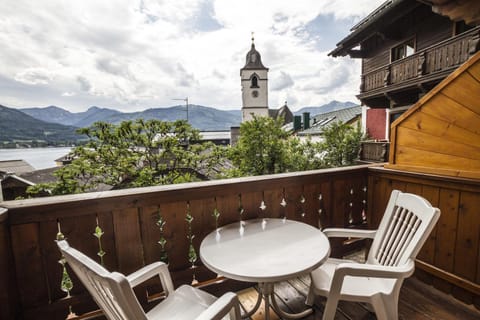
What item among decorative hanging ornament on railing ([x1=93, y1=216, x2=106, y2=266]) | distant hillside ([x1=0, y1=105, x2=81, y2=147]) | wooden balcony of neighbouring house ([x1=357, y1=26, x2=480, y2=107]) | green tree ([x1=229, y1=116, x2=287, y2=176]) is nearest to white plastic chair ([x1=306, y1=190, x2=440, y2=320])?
decorative hanging ornament on railing ([x1=93, y1=216, x2=106, y2=266])

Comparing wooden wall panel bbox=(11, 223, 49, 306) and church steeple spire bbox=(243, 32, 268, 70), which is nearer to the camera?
wooden wall panel bbox=(11, 223, 49, 306)

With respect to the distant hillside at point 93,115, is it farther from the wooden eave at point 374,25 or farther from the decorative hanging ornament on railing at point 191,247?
the wooden eave at point 374,25

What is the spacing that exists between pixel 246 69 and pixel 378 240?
981 inches

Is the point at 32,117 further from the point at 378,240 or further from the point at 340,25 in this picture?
the point at 340,25

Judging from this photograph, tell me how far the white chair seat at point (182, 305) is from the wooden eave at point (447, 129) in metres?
1.93

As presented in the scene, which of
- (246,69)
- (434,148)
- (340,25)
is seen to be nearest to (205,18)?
(340,25)

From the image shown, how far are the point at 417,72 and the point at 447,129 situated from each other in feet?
17.9

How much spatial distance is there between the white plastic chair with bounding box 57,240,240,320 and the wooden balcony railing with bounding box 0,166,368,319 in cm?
37

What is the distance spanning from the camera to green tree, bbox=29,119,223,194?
16.6 feet

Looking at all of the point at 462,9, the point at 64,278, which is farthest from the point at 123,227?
the point at 462,9

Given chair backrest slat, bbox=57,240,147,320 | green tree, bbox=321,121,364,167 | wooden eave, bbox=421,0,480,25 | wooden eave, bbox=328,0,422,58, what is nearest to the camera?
chair backrest slat, bbox=57,240,147,320

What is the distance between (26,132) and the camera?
4.10 m

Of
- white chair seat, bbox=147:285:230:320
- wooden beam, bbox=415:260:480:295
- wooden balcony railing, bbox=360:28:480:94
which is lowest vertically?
wooden beam, bbox=415:260:480:295

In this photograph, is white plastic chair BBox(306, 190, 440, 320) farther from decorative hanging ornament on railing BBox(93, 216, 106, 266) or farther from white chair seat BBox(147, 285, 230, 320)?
decorative hanging ornament on railing BBox(93, 216, 106, 266)
